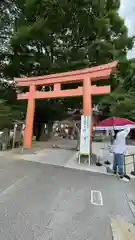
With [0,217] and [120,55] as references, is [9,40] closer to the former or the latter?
[120,55]

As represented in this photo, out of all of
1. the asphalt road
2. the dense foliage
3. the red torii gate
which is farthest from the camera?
the dense foliage

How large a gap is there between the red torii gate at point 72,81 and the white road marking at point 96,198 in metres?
4.91

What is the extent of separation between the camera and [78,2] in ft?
44.4

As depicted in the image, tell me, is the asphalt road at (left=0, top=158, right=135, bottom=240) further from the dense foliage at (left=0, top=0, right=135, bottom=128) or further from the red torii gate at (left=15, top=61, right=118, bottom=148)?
the dense foliage at (left=0, top=0, right=135, bottom=128)

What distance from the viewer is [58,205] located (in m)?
4.07

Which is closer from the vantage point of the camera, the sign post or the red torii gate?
the sign post

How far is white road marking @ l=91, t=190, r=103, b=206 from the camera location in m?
4.38

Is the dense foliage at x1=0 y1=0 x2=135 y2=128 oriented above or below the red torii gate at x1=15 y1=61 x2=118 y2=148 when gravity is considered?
above

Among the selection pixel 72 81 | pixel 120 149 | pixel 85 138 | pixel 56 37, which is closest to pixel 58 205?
pixel 120 149

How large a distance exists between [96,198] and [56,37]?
43.3 ft

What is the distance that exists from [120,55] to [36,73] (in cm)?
678

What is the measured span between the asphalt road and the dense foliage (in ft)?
23.4

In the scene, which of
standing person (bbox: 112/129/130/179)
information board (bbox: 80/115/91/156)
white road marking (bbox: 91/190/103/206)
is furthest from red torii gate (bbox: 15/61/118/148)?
white road marking (bbox: 91/190/103/206)

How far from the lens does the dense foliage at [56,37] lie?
13602mm
